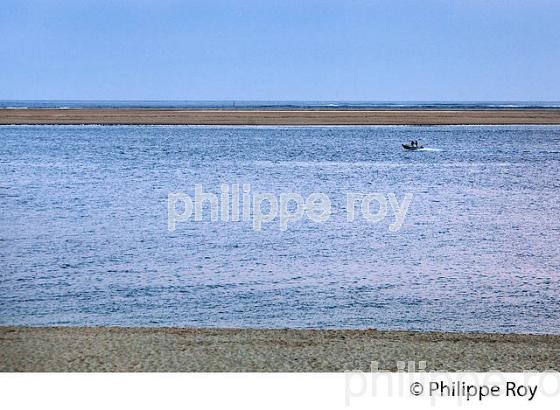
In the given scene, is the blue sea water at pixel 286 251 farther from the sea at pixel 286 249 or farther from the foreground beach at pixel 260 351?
the foreground beach at pixel 260 351

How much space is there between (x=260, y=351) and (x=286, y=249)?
5.01m

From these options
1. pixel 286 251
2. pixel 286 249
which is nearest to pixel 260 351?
pixel 286 251

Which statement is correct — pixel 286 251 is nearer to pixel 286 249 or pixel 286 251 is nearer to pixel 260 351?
pixel 286 249

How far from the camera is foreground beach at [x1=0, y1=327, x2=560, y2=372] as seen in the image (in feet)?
13.4

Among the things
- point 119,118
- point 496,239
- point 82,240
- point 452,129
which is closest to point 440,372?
point 82,240

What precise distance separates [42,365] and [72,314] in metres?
2.26

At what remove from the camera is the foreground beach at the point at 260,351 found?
4.09m

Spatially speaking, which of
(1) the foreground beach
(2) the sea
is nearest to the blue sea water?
(2) the sea

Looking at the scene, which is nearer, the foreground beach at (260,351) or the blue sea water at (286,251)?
the foreground beach at (260,351)

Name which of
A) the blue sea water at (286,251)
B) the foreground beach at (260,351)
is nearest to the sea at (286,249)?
the blue sea water at (286,251)

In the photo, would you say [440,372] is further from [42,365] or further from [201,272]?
[201,272]

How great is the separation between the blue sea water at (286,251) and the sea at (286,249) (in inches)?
1.0

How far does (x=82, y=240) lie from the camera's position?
972 centimetres

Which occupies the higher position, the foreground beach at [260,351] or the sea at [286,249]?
the foreground beach at [260,351]
